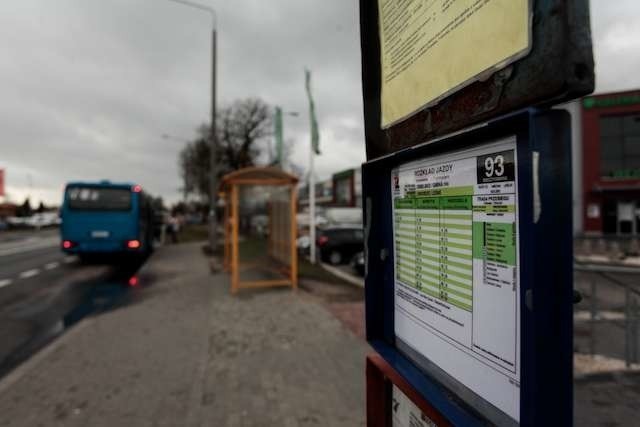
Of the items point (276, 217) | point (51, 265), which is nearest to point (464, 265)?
point (276, 217)

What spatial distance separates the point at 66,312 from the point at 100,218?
7170 mm

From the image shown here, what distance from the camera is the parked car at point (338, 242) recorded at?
14969 mm

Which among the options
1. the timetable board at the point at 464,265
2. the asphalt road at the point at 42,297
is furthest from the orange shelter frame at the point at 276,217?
the timetable board at the point at 464,265

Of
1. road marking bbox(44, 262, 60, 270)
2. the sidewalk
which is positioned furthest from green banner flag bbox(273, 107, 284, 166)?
the sidewalk

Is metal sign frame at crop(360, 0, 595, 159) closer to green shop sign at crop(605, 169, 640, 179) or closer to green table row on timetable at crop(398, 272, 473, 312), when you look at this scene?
green table row on timetable at crop(398, 272, 473, 312)

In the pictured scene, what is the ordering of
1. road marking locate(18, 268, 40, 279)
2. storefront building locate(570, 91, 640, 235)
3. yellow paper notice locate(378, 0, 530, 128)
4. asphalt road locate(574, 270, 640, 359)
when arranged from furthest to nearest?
storefront building locate(570, 91, 640, 235) → road marking locate(18, 268, 40, 279) → asphalt road locate(574, 270, 640, 359) → yellow paper notice locate(378, 0, 530, 128)

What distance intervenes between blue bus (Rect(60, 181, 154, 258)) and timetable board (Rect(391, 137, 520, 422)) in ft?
47.4

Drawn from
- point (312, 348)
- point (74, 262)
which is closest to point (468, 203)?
point (312, 348)

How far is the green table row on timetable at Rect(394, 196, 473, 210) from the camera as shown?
1.16 metres

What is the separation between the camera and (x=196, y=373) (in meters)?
4.31

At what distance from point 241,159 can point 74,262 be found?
1968 centimetres

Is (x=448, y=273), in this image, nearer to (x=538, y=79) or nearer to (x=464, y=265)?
(x=464, y=265)

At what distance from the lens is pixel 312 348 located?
5.07 m

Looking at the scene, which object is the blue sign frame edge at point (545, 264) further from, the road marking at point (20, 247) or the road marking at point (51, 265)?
the road marking at point (20, 247)
